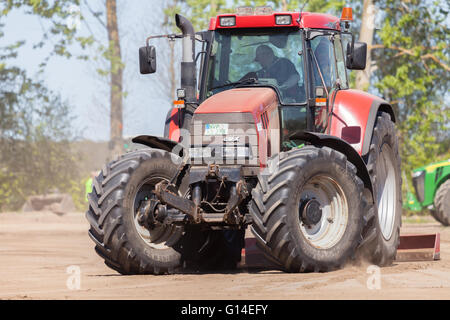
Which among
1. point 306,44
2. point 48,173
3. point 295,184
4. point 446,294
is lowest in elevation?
point 48,173

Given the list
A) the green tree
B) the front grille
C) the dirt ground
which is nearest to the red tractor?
the front grille

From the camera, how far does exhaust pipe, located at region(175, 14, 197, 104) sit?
34.9 feet

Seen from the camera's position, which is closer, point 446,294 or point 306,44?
point 446,294

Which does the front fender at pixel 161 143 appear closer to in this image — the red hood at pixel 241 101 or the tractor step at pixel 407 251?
the red hood at pixel 241 101

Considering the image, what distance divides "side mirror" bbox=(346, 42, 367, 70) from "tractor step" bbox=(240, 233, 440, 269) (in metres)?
2.40

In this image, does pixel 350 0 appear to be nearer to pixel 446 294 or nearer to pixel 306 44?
pixel 306 44

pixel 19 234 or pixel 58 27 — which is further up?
pixel 58 27

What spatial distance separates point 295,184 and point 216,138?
42.8 inches

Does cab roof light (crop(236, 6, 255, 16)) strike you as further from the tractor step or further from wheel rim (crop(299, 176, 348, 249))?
the tractor step

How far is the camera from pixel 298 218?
357 inches

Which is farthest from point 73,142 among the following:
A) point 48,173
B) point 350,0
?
point 350,0

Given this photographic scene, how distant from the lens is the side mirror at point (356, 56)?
35.3 ft

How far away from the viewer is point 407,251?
38.2 feet
